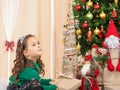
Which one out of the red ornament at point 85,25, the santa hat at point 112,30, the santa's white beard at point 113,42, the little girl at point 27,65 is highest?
the red ornament at point 85,25

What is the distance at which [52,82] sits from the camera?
2.40 meters

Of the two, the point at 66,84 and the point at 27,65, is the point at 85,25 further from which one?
the point at 27,65

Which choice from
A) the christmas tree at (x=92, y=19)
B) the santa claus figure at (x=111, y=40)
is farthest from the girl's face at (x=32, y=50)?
the christmas tree at (x=92, y=19)

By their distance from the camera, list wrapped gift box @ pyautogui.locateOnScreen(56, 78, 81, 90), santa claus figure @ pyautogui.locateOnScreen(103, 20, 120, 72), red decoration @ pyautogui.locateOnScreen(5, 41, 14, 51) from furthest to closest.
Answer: red decoration @ pyautogui.locateOnScreen(5, 41, 14, 51) → santa claus figure @ pyautogui.locateOnScreen(103, 20, 120, 72) → wrapped gift box @ pyautogui.locateOnScreen(56, 78, 81, 90)

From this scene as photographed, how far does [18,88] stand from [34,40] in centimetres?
41

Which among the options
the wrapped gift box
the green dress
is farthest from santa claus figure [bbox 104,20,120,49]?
the green dress

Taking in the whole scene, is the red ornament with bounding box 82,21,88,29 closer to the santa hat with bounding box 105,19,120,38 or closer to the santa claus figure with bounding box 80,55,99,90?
the santa hat with bounding box 105,19,120,38

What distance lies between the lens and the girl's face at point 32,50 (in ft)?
7.68

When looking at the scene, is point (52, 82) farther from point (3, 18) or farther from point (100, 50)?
point (3, 18)

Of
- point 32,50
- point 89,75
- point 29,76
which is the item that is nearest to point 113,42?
point 89,75

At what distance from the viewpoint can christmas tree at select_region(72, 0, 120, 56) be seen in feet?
13.7

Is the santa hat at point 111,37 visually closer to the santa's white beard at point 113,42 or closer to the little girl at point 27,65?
the santa's white beard at point 113,42

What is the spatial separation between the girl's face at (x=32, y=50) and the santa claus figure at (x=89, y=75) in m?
1.35

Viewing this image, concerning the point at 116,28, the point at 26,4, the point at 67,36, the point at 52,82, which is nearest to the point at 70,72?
the point at 67,36
